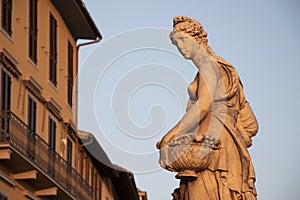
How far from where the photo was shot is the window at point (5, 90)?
125ft

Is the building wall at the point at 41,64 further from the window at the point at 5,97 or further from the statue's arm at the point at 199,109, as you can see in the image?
the statue's arm at the point at 199,109

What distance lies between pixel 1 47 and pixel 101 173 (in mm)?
26654

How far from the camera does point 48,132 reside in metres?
46.2

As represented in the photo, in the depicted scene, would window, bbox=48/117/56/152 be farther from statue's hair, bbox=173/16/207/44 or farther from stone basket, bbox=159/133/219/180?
stone basket, bbox=159/133/219/180

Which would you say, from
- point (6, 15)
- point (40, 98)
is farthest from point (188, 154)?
point (40, 98)

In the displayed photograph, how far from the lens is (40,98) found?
44844mm

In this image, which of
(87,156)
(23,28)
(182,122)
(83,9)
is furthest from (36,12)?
(182,122)

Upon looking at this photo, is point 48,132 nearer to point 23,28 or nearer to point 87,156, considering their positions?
point 23,28

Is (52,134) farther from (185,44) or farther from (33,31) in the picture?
(185,44)

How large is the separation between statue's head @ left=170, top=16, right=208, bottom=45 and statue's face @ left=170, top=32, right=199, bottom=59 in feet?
0.15

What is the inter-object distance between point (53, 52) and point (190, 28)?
37256 mm

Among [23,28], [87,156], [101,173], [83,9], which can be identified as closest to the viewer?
[23,28]

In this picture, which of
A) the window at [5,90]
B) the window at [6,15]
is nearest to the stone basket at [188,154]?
the window at [5,90]

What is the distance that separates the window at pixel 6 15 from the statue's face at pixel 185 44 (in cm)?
2789
